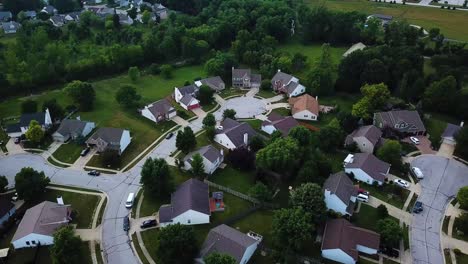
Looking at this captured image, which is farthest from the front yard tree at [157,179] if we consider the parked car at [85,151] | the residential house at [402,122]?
the residential house at [402,122]

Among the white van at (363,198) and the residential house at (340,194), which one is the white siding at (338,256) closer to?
the residential house at (340,194)

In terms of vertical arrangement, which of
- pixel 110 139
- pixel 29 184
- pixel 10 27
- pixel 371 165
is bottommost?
pixel 29 184

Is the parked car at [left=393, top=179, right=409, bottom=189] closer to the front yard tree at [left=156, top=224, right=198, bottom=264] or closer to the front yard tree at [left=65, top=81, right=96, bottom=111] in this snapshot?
the front yard tree at [left=156, top=224, right=198, bottom=264]

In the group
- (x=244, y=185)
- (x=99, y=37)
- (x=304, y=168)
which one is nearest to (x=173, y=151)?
(x=244, y=185)

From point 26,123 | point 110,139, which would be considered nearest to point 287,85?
point 110,139

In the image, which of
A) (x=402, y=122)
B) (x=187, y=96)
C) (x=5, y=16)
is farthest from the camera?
(x=5, y=16)

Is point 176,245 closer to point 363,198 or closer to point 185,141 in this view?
point 185,141

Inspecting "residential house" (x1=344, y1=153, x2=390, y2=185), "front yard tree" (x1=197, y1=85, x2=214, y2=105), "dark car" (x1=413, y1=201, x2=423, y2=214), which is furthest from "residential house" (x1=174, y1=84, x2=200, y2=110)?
"dark car" (x1=413, y1=201, x2=423, y2=214)

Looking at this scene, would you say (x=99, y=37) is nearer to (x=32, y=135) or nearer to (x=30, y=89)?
(x=30, y=89)
